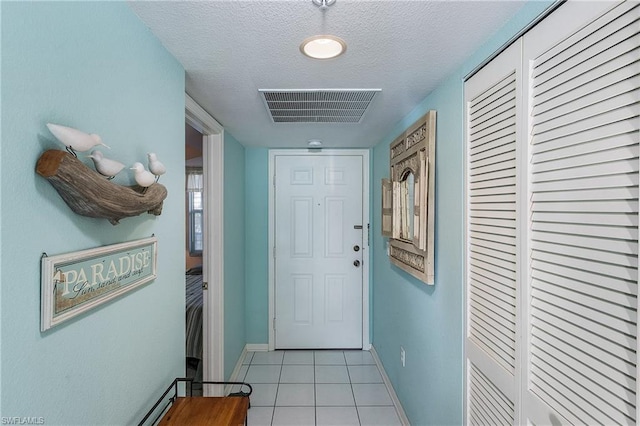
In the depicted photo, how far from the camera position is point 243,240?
320 cm

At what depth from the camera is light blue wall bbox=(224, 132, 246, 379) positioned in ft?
8.39

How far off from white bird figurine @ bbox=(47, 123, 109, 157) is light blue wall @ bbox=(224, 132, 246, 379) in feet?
5.94

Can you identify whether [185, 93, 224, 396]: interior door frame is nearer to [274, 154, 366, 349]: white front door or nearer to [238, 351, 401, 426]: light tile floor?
[238, 351, 401, 426]: light tile floor

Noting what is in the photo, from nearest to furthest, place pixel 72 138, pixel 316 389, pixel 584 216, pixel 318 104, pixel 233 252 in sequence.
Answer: pixel 72 138, pixel 584 216, pixel 318 104, pixel 316 389, pixel 233 252

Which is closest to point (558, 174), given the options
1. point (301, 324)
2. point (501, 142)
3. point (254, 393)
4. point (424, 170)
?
point (501, 142)

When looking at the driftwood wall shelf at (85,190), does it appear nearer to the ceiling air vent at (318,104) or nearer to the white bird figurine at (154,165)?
the white bird figurine at (154,165)

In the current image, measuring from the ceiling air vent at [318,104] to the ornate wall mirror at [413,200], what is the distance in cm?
36

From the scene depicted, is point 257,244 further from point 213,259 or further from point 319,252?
point 213,259

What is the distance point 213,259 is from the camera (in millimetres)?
2381

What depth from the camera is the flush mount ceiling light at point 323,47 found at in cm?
113

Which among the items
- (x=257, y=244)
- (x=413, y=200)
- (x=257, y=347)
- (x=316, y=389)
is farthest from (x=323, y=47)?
(x=257, y=347)

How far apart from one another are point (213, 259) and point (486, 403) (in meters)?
1.95

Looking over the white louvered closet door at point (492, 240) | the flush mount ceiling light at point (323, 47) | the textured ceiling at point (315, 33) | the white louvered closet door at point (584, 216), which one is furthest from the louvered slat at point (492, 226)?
the flush mount ceiling light at point (323, 47)

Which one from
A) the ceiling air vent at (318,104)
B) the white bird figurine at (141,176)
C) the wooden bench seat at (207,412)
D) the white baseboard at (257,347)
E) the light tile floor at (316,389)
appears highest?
the ceiling air vent at (318,104)
